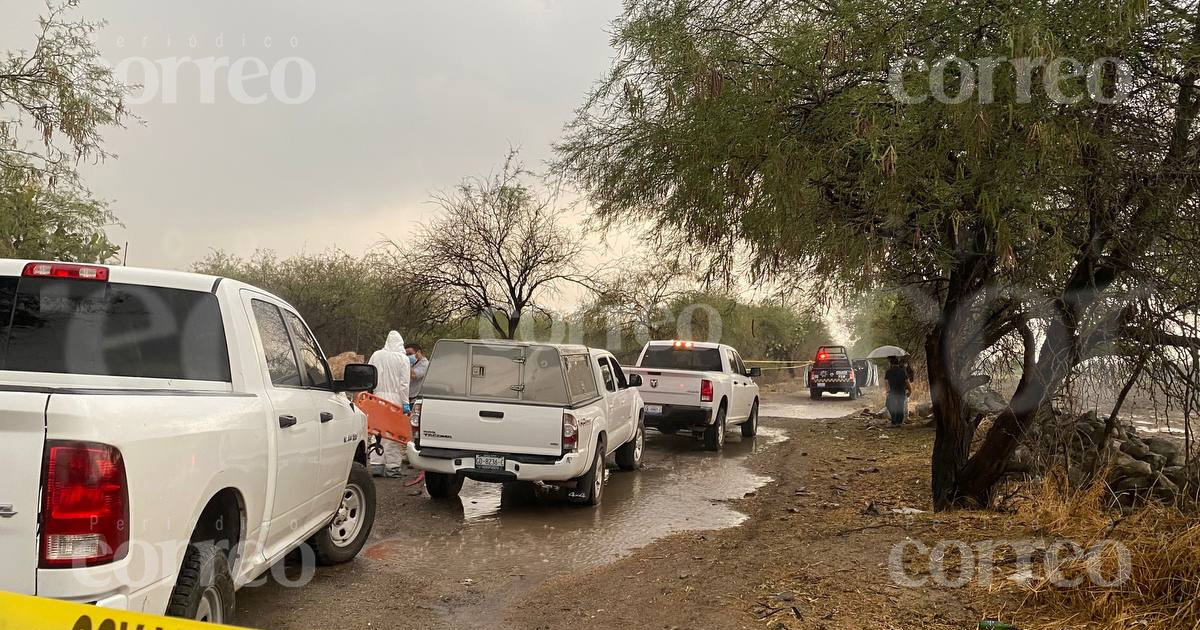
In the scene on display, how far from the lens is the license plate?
9492 mm

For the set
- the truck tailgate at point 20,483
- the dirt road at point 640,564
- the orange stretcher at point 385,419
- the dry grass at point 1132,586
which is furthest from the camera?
the orange stretcher at point 385,419

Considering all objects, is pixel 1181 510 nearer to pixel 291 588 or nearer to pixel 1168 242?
pixel 1168 242

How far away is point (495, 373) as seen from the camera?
9758mm

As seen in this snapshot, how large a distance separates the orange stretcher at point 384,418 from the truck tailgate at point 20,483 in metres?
8.28

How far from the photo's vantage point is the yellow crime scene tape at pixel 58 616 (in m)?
2.91

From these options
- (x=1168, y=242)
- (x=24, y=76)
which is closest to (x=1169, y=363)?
(x=1168, y=242)

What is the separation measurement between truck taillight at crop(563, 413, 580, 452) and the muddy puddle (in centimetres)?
80

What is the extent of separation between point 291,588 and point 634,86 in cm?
511

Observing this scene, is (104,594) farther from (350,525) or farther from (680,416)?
(680,416)

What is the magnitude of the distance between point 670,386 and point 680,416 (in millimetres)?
563

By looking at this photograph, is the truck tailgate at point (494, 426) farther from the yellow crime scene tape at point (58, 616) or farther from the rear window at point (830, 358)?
the rear window at point (830, 358)

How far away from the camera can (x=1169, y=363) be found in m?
7.30

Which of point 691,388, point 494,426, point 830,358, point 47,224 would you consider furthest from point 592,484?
point 830,358

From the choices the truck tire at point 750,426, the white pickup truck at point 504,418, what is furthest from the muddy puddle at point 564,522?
the truck tire at point 750,426
